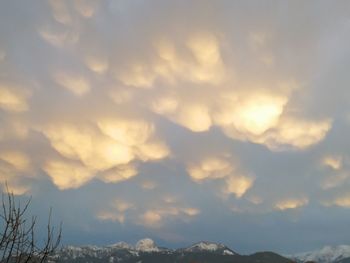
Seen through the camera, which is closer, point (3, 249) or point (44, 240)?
point (3, 249)

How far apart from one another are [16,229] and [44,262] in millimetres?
1370

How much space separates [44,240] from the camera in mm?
13570

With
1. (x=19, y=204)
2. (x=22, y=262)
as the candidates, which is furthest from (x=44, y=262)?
(x=19, y=204)

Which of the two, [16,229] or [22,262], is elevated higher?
[16,229]

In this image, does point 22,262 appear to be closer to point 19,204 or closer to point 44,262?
point 44,262

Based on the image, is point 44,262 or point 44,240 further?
point 44,240

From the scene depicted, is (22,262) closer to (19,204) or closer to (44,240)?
(44,240)

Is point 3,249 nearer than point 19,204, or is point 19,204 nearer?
point 3,249

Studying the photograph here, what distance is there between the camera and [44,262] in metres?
12.5

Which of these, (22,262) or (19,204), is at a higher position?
(19,204)

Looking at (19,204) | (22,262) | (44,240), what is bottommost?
(22,262)

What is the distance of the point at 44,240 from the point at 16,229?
1.05 m

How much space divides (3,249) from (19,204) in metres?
1.85

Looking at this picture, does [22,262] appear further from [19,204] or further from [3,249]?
[19,204]
